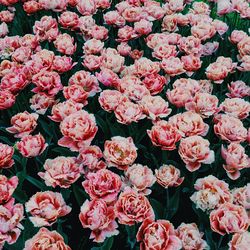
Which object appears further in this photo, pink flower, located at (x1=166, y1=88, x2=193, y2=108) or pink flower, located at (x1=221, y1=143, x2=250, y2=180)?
pink flower, located at (x1=166, y1=88, x2=193, y2=108)

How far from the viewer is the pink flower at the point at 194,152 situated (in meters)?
1.67

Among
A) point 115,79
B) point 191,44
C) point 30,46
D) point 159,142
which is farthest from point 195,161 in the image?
point 30,46

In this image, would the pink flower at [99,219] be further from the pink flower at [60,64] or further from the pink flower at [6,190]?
the pink flower at [60,64]

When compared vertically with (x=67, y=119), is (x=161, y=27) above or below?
below

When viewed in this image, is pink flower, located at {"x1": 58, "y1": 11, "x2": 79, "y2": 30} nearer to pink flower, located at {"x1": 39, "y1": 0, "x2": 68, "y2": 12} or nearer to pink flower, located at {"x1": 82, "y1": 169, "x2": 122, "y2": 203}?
pink flower, located at {"x1": 39, "y1": 0, "x2": 68, "y2": 12}

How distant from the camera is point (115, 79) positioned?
2.11m

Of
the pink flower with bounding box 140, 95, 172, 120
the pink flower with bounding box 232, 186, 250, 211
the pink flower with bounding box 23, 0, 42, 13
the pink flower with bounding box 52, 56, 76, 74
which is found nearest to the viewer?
the pink flower with bounding box 232, 186, 250, 211

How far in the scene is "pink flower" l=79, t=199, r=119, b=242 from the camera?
1.40 metres

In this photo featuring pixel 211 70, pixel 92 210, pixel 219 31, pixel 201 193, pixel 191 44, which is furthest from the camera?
pixel 219 31

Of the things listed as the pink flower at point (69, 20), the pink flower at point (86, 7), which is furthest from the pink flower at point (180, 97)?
the pink flower at point (86, 7)

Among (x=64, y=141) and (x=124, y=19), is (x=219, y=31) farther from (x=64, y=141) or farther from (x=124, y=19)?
(x=64, y=141)

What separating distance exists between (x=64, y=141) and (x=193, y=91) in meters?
0.72

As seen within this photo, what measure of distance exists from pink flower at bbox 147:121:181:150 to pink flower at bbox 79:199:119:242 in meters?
0.40

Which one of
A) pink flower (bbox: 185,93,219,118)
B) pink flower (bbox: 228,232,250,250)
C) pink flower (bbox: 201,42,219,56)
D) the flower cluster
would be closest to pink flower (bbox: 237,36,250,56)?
the flower cluster
